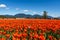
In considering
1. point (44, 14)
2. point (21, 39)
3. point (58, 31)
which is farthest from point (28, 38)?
point (44, 14)

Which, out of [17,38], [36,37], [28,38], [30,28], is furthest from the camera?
[30,28]

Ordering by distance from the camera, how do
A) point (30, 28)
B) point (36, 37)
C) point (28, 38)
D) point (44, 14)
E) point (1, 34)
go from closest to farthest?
point (36, 37)
point (28, 38)
point (1, 34)
point (30, 28)
point (44, 14)

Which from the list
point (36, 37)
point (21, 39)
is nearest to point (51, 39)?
point (36, 37)

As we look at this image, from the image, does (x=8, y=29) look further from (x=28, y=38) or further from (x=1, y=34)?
(x=28, y=38)

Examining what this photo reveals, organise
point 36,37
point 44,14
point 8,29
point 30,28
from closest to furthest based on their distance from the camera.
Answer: point 36,37
point 8,29
point 30,28
point 44,14

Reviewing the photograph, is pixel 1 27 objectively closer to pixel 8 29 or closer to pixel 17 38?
pixel 8 29

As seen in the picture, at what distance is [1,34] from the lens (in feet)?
16.4

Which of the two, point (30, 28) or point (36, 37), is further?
point (30, 28)

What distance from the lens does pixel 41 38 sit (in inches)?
159

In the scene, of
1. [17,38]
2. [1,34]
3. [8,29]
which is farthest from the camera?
[8,29]

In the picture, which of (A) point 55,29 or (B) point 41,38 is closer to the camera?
(B) point 41,38

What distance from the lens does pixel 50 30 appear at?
6.49m

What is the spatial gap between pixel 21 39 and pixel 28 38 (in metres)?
0.58

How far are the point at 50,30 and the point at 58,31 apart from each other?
335 mm
